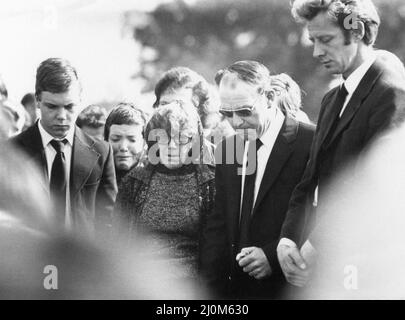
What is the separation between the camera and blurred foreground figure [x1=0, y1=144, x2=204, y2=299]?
133 inches

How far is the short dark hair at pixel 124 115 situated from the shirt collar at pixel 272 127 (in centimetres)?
60

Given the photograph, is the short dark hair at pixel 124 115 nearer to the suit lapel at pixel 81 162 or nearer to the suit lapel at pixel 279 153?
the suit lapel at pixel 81 162

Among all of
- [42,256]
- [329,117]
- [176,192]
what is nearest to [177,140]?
[176,192]

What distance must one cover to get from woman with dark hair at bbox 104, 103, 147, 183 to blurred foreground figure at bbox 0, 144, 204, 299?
15.5 inches

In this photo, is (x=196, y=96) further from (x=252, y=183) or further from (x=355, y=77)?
(x=355, y=77)

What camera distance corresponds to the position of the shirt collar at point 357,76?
299 centimetres

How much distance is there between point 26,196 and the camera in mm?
3412

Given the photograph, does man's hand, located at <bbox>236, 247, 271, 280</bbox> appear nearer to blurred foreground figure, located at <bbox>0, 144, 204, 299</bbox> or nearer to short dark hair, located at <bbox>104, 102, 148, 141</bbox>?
blurred foreground figure, located at <bbox>0, 144, 204, 299</bbox>

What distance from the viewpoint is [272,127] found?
124 inches

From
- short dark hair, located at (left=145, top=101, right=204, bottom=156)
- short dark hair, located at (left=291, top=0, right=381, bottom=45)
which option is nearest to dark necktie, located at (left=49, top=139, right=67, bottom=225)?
short dark hair, located at (left=145, top=101, right=204, bottom=156)

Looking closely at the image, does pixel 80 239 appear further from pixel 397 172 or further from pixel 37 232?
pixel 397 172

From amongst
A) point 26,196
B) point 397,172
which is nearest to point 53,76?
point 26,196

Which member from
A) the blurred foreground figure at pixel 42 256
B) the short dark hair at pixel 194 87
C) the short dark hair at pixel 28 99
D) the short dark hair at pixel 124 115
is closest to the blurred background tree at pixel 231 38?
the short dark hair at pixel 194 87

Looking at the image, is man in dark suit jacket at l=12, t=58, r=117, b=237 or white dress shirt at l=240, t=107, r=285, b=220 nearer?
white dress shirt at l=240, t=107, r=285, b=220
